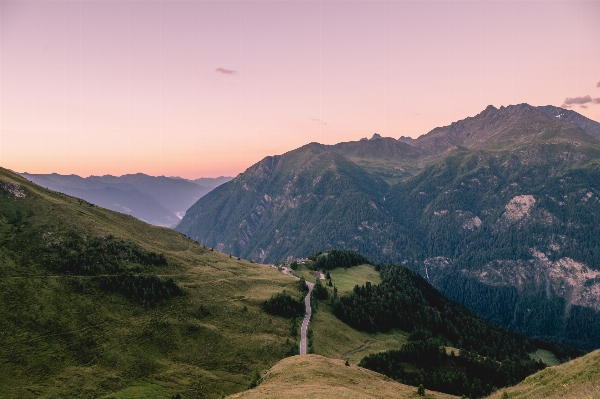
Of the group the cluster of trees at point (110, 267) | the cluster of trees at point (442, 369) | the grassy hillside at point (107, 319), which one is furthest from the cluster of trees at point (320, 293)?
the cluster of trees at point (110, 267)

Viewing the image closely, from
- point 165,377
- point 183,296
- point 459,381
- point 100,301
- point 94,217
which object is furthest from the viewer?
point 94,217

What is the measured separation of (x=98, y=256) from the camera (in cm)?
14138

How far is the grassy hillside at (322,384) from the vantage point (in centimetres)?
5619

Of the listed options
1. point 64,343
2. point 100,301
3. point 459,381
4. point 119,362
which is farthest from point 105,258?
point 459,381

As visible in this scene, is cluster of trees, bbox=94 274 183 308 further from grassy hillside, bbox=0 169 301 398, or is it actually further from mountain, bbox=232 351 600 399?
mountain, bbox=232 351 600 399

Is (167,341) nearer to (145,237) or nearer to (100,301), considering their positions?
(100,301)

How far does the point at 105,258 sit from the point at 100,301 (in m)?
27.6

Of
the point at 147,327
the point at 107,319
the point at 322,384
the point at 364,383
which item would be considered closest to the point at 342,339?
the point at 147,327

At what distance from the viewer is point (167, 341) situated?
11238 centimetres

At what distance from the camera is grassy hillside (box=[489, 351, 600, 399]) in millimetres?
39281

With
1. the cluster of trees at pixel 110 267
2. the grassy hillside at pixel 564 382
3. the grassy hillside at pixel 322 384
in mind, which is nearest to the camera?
the grassy hillside at pixel 564 382

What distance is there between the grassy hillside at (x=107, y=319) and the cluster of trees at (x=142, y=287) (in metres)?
0.60

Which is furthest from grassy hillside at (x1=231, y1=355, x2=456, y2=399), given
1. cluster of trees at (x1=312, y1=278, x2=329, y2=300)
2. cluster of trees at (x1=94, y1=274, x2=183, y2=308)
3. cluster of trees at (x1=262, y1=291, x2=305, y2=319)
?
cluster of trees at (x1=312, y1=278, x2=329, y2=300)

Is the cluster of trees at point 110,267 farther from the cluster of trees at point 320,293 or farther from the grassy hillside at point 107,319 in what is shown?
the cluster of trees at point 320,293
